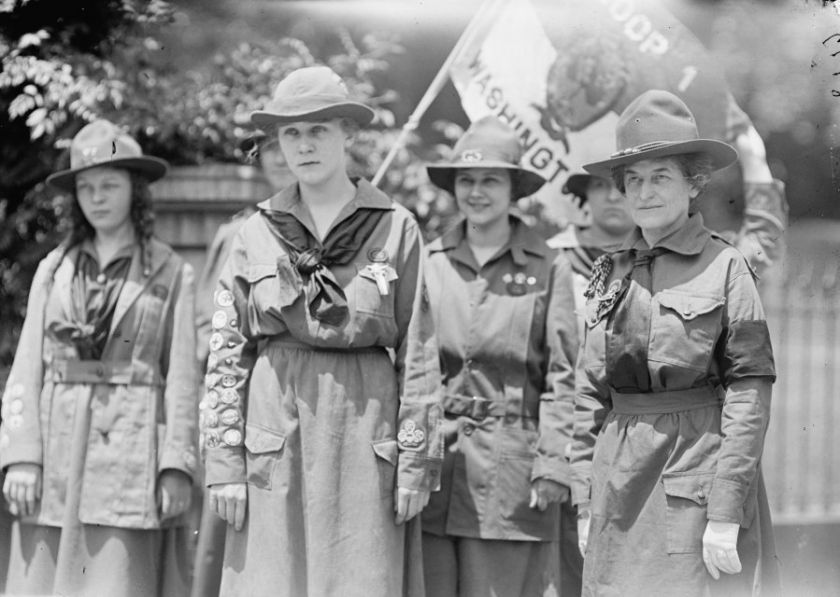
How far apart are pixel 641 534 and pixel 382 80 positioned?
167 inches

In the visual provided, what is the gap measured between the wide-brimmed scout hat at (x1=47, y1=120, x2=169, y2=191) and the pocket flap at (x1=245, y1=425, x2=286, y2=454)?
164 cm

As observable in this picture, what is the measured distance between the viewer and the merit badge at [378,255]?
3854 millimetres

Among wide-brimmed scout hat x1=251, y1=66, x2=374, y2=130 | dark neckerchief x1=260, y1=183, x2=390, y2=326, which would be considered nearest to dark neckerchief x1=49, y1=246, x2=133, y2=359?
dark neckerchief x1=260, y1=183, x2=390, y2=326

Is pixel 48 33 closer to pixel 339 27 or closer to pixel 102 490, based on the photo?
pixel 339 27

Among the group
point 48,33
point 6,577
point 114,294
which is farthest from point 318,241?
point 48,33

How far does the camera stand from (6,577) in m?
4.85

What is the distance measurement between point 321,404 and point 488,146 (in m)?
1.51

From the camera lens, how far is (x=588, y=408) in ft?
12.1

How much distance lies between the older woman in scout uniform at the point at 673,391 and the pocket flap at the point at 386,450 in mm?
650

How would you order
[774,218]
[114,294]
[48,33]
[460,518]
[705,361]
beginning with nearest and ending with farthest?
[705,361]
[460,518]
[114,294]
[774,218]
[48,33]

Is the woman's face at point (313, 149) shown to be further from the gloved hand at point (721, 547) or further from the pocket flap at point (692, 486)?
the gloved hand at point (721, 547)

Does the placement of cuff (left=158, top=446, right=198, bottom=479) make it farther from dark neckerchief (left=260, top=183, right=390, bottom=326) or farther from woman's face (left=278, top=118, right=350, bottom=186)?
woman's face (left=278, top=118, right=350, bottom=186)

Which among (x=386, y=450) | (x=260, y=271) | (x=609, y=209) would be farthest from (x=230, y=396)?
(x=609, y=209)

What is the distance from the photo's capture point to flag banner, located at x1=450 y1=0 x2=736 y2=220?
18.3 feet
